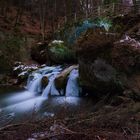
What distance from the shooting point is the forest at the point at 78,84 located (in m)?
6.04

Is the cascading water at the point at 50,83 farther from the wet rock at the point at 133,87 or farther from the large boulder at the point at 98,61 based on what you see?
the wet rock at the point at 133,87

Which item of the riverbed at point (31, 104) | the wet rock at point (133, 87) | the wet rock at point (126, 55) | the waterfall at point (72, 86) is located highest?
the wet rock at point (126, 55)

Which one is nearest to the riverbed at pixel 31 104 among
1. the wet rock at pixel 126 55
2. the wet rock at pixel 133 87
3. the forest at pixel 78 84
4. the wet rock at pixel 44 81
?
the forest at pixel 78 84

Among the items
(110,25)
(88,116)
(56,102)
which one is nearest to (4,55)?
(110,25)

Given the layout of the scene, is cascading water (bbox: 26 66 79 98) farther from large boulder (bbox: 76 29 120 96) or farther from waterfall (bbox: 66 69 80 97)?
large boulder (bbox: 76 29 120 96)

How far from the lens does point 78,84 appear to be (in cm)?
1248

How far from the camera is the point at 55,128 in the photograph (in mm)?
5883

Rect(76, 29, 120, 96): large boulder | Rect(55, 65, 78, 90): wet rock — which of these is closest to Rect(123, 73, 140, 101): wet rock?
Rect(76, 29, 120, 96): large boulder

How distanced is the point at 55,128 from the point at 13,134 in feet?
2.35

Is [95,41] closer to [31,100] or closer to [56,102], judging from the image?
[56,102]

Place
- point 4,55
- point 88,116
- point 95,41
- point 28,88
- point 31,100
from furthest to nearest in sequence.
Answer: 1. point 4,55
2. point 28,88
3. point 31,100
4. point 95,41
5. point 88,116

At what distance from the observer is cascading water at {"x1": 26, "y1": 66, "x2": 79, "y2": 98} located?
41.0 feet

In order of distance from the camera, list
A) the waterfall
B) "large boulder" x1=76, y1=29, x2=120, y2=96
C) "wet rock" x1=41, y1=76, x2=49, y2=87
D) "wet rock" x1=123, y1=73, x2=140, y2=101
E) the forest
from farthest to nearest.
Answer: "wet rock" x1=41, y1=76, x2=49, y2=87 < the waterfall < "large boulder" x1=76, y1=29, x2=120, y2=96 < "wet rock" x1=123, y1=73, x2=140, y2=101 < the forest

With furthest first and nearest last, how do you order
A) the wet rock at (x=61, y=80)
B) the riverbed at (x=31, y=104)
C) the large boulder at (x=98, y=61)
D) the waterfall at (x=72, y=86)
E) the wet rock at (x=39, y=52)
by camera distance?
the wet rock at (x=39, y=52) → the wet rock at (x=61, y=80) → the waterfall at (x=72, y=86) → the large boulder at (x=98, y=61) → the riverbed at (x=31, y=104)
